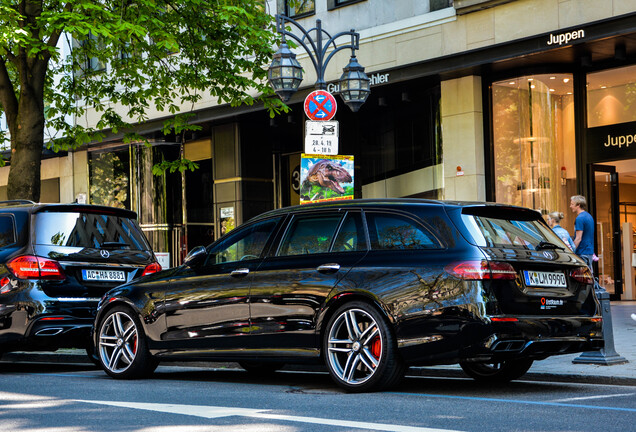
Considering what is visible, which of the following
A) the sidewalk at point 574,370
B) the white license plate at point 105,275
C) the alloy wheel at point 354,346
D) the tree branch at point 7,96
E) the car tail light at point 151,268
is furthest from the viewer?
the tree branch at point 7,96

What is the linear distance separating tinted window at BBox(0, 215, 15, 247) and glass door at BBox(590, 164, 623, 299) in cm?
1157

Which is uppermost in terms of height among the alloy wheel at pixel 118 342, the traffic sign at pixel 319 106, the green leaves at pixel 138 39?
the green leaves at pixel 138 39

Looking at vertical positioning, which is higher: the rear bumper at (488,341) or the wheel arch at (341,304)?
the wheel arch at (341,304)

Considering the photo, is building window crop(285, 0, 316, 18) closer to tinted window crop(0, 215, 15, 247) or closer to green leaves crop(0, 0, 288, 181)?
green leaves crop(0, 0, 288, 181)

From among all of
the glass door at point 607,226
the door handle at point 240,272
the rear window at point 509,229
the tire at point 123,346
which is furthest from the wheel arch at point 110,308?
the glass door at point 607,226

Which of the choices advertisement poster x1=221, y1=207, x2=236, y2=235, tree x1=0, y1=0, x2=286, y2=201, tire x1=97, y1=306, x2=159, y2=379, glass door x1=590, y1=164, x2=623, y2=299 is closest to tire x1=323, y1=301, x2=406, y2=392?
tire x1=97, y1=306, x2=159, y2=379

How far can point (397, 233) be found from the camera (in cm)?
805

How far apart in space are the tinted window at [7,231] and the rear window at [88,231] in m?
0.32

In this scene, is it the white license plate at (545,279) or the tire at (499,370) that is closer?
the white license plate at (545,279)

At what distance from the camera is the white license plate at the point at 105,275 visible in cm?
1069

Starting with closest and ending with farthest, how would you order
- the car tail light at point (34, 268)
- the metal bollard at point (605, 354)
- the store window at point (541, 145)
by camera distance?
the metal bollard at point (605, 354), the car tail light at point (34, 268), the store window at point (541, 145)

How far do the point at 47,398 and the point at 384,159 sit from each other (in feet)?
50.1

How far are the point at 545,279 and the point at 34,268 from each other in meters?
5.41

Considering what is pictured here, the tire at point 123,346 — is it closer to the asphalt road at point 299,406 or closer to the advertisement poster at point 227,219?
the asphalt road at point 299,406
